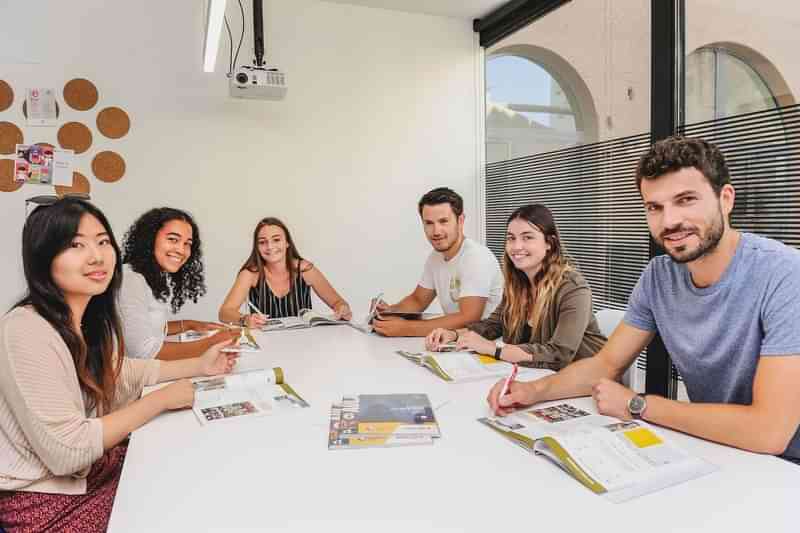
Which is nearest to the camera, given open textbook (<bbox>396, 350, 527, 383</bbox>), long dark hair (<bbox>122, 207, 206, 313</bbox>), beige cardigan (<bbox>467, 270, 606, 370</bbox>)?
open textbook (<bbox>396, 350, 527, 383</bbox>)

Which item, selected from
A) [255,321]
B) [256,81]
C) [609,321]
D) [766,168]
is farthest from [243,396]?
[256,81]

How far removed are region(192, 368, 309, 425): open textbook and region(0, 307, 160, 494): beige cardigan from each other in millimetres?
296

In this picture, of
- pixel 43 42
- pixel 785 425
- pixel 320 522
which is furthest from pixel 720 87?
pixel 43 42

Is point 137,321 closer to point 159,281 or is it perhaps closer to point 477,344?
point 159,281

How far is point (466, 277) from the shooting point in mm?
2873

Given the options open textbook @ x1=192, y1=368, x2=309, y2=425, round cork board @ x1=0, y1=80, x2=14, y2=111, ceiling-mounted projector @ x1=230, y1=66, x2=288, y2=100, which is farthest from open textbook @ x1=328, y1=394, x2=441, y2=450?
round cork board @ x1=0, y1=80, x2=14, y2=111

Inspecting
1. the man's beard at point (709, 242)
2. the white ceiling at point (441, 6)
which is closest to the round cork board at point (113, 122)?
the white ceiling at point (441, 6)

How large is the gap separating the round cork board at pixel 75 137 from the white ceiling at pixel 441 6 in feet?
6.88

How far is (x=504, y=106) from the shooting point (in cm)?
470

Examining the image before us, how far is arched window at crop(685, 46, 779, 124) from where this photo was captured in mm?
2543

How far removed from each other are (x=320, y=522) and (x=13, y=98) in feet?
12.9

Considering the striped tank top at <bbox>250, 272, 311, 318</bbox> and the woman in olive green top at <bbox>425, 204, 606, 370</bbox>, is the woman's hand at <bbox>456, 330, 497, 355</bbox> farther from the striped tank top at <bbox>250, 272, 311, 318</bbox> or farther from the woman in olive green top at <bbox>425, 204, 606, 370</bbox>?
the striped tank top at <bbox>250, 272, 311, 318</bbox>

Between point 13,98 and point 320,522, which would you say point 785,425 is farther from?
point 13,98

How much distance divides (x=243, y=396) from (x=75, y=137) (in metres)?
3.05
